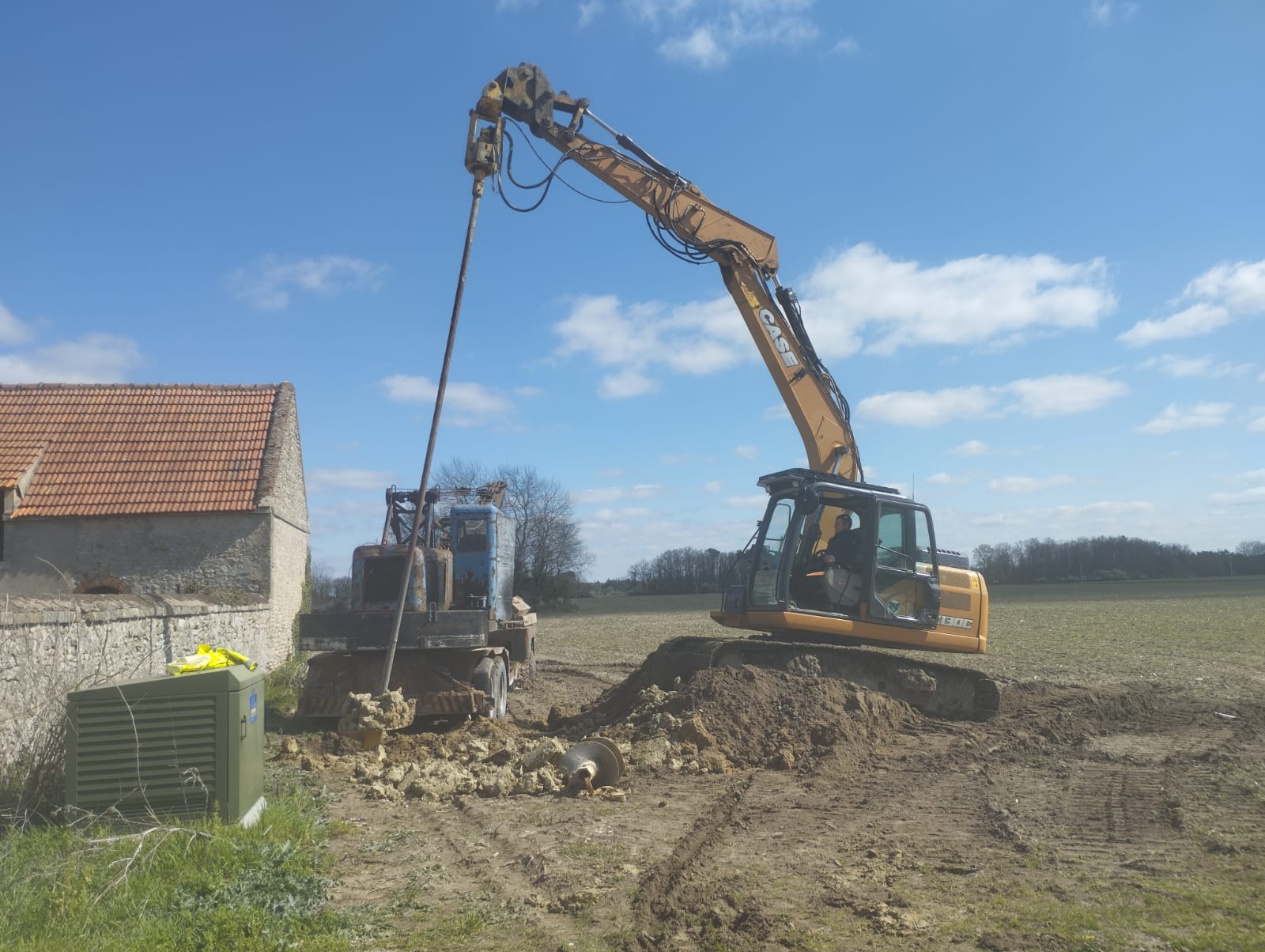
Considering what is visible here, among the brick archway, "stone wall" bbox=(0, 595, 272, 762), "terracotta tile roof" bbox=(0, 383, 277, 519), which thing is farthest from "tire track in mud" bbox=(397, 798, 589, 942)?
the brick archway

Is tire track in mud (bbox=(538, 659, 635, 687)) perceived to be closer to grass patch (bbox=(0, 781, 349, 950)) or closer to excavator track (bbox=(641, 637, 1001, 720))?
excavator track (bbox=(641, 637, 1001, 720))

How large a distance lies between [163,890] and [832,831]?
4.23 m

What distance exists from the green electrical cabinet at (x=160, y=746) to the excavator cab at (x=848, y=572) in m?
7.04

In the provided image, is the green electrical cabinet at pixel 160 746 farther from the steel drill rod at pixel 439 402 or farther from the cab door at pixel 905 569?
the cab door at pixel 905 569

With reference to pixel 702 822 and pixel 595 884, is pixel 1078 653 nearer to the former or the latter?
pixel 702 822

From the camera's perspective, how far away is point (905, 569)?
40.0 ft

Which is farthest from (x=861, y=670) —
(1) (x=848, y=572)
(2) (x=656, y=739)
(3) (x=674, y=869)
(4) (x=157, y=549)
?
(4) (x=157, y=549)

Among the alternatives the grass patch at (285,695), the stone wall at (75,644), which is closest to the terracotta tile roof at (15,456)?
the grass patch at (285,695)

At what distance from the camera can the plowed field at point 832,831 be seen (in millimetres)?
4891

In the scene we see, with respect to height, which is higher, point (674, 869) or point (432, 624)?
point (432, 624)

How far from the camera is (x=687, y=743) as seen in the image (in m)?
9.62

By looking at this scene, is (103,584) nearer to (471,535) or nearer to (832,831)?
(471,535)

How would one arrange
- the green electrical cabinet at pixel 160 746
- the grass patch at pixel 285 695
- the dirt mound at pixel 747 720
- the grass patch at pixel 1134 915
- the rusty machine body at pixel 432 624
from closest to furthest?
the grass patch at pixel 1134 915 → the green electrical cabinet at pixel 160 746 → the dirt mound at pixel 747 720 → the rusty machine body at pixel 432 624 → the grass patch at pixel 285 695

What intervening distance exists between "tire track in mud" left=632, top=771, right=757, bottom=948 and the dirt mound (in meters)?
1.43
